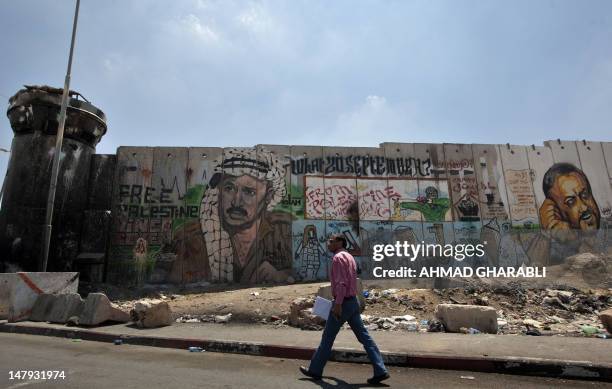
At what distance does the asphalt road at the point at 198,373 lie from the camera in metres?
3.98

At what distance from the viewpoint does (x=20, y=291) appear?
29.2 ft

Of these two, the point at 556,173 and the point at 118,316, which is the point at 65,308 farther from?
the point at 556,173

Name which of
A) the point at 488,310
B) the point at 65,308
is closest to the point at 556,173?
the point at 488,310

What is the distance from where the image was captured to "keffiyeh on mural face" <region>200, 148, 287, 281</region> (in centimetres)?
1422

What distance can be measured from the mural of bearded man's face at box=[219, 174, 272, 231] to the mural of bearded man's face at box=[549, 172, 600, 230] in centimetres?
1192

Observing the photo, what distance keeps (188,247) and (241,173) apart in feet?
11.1

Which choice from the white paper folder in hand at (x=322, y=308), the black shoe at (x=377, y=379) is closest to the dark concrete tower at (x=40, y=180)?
the white paper folder in hand at (x=322, y=308)

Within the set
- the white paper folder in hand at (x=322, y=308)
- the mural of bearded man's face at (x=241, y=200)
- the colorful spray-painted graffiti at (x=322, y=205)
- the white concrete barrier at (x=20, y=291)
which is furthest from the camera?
the mural of bearded man's face at (x=241, y=200)

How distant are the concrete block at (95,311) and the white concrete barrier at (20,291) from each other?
1.75m

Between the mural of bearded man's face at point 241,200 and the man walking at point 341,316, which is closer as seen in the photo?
the man walking at point 341,316

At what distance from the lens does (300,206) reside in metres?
14.9

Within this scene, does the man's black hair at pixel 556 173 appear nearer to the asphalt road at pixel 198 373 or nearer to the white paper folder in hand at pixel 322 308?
the asphalt road at pixel 198 373

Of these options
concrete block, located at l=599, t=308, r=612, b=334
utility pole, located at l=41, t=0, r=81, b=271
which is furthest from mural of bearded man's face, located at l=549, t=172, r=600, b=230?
utility pole, located at l=41, t=0, r=81, b=271

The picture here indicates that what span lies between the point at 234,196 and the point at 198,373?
10.6 meters
